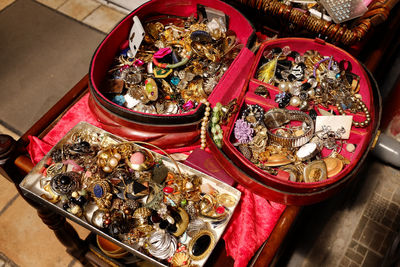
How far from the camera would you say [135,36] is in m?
1.38

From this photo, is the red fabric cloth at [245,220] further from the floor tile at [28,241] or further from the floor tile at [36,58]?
the floor tile at [36,58]

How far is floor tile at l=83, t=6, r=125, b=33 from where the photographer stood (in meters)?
2.74

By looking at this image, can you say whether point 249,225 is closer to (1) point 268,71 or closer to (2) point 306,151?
(2) point 306,151

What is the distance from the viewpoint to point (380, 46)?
5.06ft

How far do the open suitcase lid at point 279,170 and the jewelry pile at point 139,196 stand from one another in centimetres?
9

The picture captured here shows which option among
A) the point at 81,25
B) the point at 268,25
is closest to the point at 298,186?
the point at 268,25

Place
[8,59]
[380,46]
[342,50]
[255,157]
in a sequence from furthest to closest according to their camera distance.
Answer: [8,59] < [380,46] < [342,50] < [255,157]

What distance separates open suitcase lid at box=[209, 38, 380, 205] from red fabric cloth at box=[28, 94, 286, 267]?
0.34 ft

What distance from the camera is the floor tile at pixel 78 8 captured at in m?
2.81

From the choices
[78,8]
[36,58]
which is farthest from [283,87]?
[78,8]

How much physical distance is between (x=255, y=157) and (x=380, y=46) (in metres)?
0.94

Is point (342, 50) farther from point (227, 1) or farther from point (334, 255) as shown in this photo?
point (334, 255)

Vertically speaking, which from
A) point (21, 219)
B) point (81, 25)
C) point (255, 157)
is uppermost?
point (255, 157)

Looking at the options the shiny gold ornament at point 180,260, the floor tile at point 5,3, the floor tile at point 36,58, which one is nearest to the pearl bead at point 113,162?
the shiny gold ornament at point 180,260
